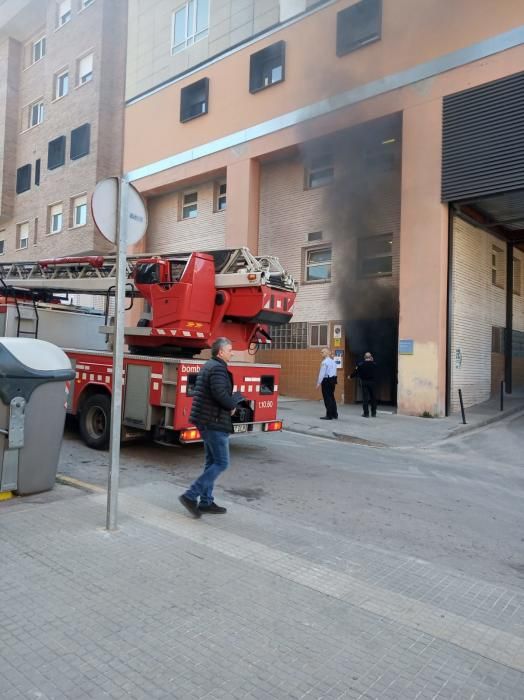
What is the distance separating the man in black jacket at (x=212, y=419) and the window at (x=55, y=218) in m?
21.1

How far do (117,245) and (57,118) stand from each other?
23.1m

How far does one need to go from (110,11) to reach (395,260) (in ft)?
54.3

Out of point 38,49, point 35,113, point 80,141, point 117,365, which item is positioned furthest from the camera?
point 38,49

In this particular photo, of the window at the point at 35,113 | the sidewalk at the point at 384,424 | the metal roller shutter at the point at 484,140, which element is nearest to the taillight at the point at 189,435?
the sidewalk at the point at 384,424

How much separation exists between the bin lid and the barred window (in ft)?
36.7

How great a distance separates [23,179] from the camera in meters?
26.8

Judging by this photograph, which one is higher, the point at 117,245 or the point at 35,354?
the point at 117,245

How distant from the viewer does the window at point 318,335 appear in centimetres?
1617

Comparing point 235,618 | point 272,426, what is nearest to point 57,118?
point 272,426

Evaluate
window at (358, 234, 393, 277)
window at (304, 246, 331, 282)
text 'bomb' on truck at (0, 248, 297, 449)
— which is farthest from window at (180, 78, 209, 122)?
text 'bomb' on truck at (0, 248, 297, 449)

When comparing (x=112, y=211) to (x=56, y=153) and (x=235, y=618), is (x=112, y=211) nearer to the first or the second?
(x=235, y=618)

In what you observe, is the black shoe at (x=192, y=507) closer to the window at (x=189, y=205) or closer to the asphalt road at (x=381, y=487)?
the asphalt road at (x=381, y=487)

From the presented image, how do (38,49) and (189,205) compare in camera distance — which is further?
(38,49)

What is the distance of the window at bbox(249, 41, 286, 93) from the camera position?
651 inches
